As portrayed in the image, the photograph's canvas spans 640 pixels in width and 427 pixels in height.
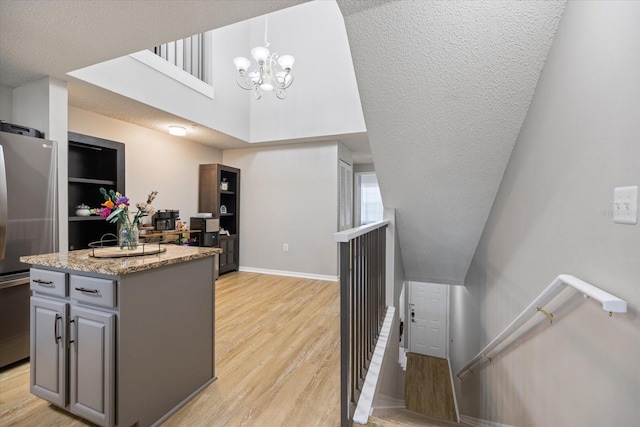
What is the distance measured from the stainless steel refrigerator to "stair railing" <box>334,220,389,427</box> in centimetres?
248

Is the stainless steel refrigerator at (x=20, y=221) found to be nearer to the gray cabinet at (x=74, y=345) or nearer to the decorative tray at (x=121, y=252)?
the gray cabinet at (x=74, y=345)

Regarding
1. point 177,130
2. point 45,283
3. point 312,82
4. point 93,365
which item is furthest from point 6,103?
point 312,82

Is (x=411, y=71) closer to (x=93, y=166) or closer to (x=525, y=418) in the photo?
(x=525, y=418)

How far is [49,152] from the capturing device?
7.50 ft

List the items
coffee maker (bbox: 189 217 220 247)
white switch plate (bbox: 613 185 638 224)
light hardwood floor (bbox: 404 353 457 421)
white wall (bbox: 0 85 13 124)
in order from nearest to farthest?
white switch plate (bbox: 613 185 638 224), white wall (bbox: 0 85 13 124), light hardwood floor (bbox: 404 353 457 421), coffee maker (bbox: 189 217 220 247)

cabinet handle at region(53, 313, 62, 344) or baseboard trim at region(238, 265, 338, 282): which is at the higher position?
cabinet handle at region(53, 313, 62, 344)

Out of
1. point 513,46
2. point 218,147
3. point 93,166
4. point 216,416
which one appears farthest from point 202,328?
point 218,147

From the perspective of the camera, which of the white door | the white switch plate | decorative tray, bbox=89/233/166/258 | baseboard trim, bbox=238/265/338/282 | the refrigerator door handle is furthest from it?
the white door

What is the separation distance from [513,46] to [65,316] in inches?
112

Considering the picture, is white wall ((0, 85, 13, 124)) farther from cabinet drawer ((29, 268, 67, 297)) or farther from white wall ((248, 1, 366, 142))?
white wall ((248, 1, 366, 142))

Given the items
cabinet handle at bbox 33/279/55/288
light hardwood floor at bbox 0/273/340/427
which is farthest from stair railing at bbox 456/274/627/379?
cabinet handle at bbox 33/279/55/288

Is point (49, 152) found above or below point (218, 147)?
below

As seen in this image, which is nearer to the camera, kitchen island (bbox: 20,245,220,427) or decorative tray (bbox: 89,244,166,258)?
kitchen island (bbox: 20,245,220,427)

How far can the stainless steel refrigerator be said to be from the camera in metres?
2.03
